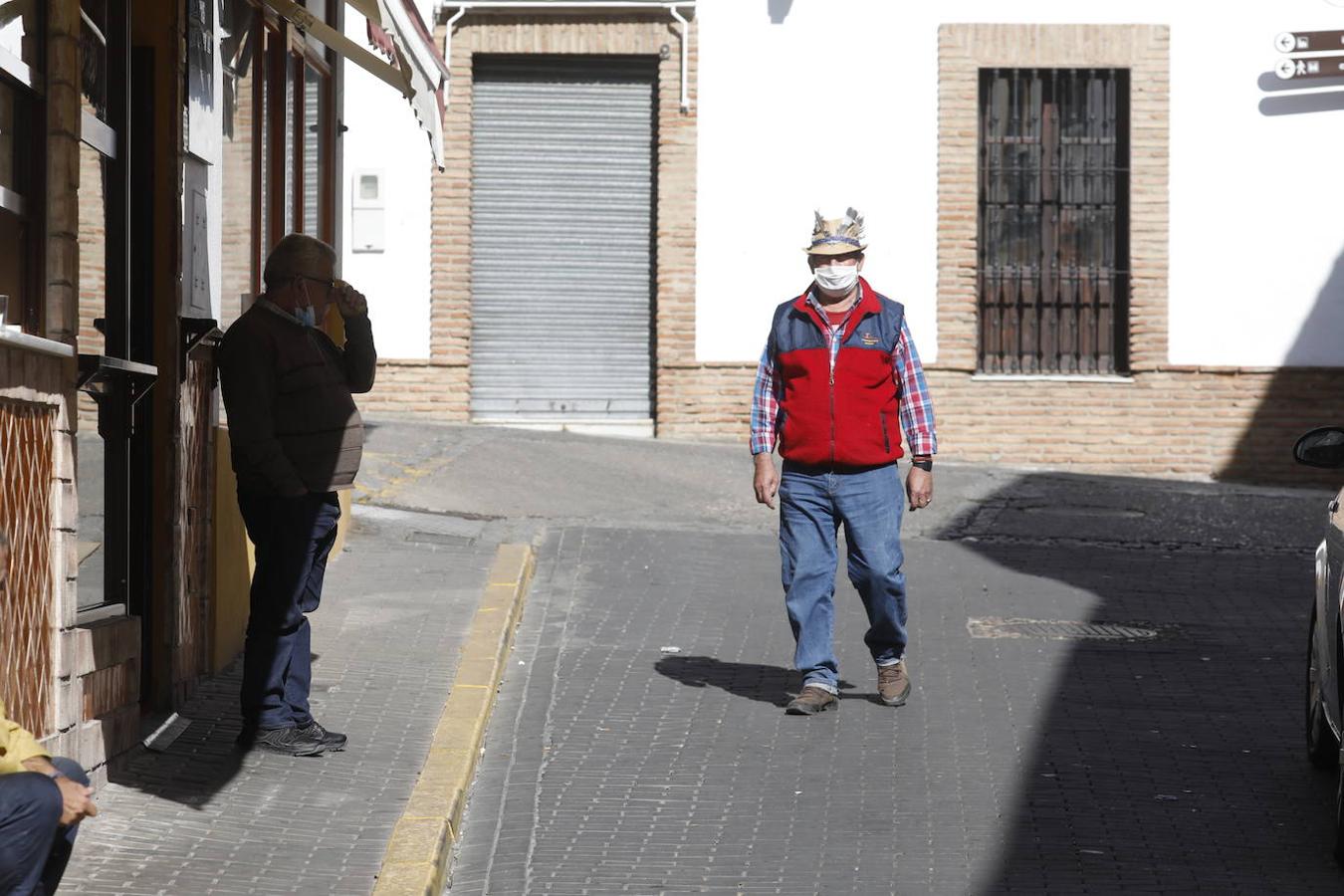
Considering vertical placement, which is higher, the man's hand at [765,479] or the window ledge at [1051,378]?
the window ledge at [1051,378]

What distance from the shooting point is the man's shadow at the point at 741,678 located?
8.14m

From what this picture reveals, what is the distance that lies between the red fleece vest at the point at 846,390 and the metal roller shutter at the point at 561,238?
39.3 feet

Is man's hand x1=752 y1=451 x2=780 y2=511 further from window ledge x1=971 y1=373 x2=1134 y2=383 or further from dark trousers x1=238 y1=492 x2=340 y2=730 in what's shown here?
window ledge x1=971 y1=373 x2=1134 y2=383

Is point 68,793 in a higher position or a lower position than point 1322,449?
lower

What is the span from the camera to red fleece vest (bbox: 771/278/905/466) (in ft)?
25.3

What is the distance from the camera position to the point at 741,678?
848 centimetres

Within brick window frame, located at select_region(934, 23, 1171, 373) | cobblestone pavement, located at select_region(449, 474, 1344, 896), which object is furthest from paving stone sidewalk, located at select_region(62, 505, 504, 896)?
brick window frame, located at select_region(934, 23, 1171, 373)

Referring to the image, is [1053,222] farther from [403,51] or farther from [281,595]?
[281,595]

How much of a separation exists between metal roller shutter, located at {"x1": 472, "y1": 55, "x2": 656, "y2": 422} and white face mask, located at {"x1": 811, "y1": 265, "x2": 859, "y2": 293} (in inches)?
472

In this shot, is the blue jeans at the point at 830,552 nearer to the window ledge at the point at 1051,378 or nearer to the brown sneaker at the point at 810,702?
the brown sneaker at the point at 810,702

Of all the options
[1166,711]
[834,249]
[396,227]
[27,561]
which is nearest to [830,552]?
[834,249]

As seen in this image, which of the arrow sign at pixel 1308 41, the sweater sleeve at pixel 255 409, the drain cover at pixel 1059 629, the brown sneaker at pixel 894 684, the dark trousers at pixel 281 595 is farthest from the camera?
the arrow sign at pixel 1308 41

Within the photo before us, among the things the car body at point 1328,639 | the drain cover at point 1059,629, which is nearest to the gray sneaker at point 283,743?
the car body at point 1328,639

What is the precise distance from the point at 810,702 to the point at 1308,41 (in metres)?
13.3
